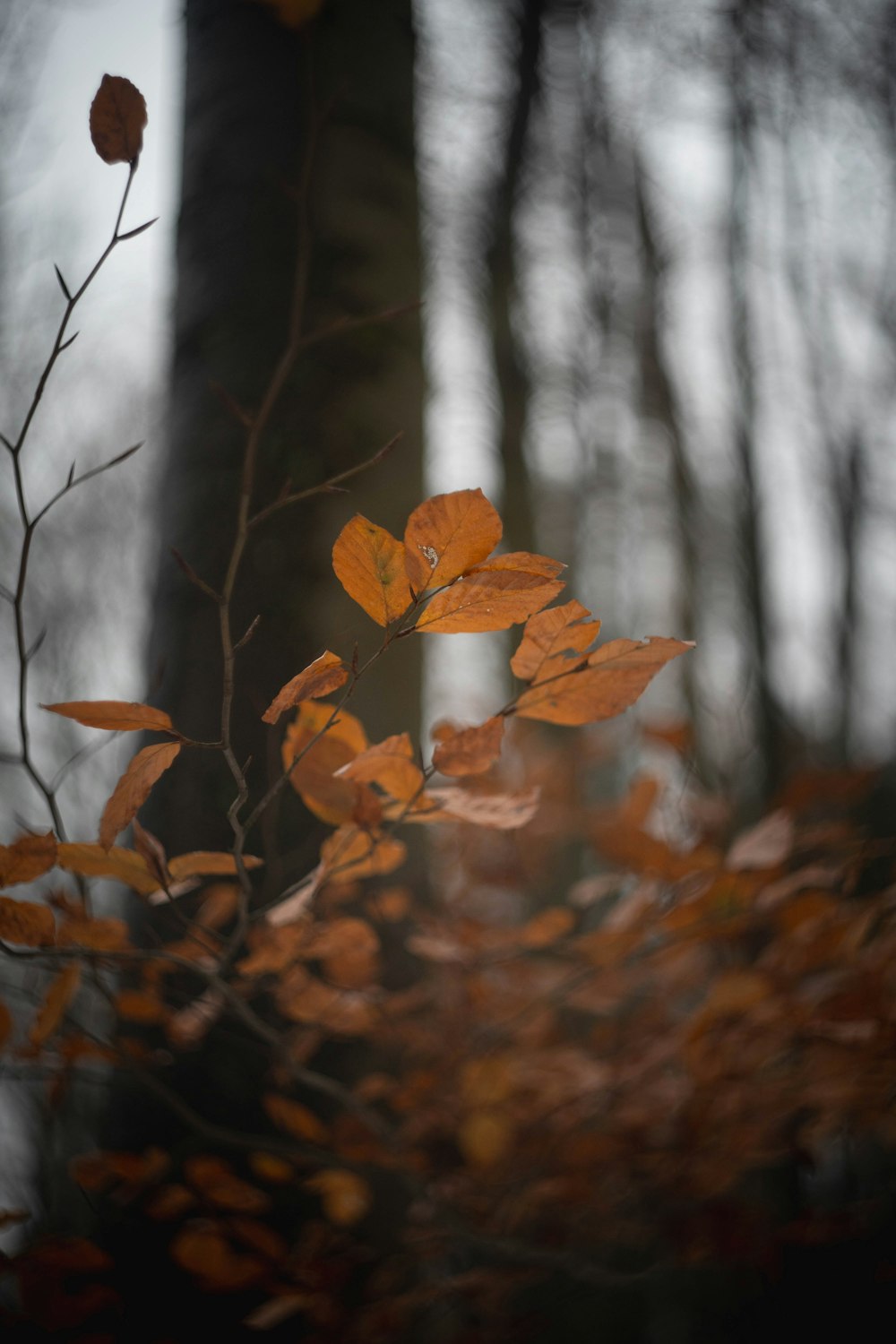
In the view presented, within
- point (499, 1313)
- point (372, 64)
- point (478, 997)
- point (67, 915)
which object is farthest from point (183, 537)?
point (499, 1313)

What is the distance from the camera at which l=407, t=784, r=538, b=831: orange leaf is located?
0.48m

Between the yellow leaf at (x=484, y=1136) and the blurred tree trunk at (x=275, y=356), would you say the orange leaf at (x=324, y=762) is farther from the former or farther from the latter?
the yellow leaf at (x=484, y=1136)

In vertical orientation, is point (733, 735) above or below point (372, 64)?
below

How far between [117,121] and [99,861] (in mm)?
432

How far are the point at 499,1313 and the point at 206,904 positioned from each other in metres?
0.69

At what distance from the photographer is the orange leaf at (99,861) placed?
483 mm

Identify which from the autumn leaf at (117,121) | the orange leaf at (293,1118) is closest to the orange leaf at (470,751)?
the autumn leaf at (117,121)

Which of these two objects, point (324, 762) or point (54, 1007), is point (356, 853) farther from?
point (54, 1007)

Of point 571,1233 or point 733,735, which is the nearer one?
point 571,1233

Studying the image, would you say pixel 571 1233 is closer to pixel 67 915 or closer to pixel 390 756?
pixel 67 915

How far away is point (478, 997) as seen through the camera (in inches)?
40.1

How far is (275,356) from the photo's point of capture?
2.47ft

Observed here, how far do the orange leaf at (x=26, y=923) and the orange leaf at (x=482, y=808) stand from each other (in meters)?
0.25

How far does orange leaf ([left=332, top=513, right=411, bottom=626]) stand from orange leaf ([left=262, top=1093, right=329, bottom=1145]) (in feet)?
1.95
